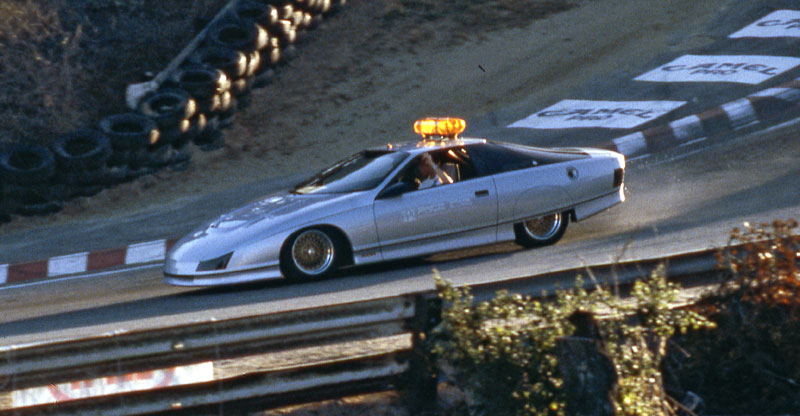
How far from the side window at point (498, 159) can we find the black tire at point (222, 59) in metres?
6.86

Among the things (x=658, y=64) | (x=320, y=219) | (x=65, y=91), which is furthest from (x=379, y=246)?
(x=658, y=64)

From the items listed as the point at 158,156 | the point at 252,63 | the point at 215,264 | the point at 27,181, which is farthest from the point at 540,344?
the point at 252,63

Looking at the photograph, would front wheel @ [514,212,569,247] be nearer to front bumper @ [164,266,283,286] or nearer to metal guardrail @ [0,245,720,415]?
front bumper @ [164,266,283,286]

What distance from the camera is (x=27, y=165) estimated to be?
40.0 feet

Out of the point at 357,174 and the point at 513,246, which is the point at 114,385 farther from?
the point at 513,246

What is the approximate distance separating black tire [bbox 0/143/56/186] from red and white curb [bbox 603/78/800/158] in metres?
6.52

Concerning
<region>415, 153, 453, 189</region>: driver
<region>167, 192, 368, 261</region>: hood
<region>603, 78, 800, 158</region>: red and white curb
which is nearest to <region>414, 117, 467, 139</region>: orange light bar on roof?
<region>415, 153, 453, 189</region>: driver

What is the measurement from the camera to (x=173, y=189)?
13039 millimetres

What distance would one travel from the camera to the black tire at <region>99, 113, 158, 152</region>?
1274 centimetres

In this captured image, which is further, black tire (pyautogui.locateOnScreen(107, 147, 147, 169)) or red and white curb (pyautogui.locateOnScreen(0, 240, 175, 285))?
black tire (pyautogui.locateOnScreen(107, 147, 147, 169))

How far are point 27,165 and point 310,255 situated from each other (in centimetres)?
542

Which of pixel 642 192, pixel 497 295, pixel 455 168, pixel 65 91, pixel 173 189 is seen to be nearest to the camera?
pixel 497 295

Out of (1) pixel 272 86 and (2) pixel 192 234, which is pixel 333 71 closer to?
(1) pixel 272 86

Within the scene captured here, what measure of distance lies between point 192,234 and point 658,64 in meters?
9.76
